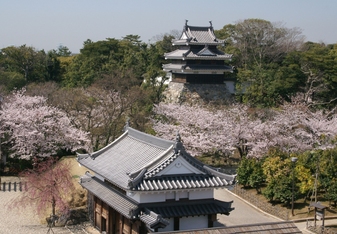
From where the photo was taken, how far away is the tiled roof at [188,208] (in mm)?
15352

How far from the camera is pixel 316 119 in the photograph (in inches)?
1348

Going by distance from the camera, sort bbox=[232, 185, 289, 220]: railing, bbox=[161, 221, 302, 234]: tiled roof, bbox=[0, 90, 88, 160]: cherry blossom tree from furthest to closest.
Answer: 1. bbox=[0, 90, 88, 160]: cherry blossom tree
2. bbox=[232, 185, 289, 220]: railing
3. bbox=[161, 221, 302, 234]: tiled roof

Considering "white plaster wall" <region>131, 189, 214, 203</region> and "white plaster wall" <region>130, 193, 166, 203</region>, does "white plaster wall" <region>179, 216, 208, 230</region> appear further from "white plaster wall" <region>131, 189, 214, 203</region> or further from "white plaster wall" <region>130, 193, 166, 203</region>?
"white plaster wall" <region>130, 193, 166, 203</region>

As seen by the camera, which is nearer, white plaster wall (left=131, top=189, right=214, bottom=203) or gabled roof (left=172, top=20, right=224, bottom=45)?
white plaster wall (left=131, top=189, right=214, bottom=203)

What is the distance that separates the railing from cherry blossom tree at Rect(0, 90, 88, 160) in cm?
1179

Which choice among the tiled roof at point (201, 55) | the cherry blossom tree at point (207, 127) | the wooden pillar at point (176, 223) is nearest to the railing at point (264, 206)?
the cherry blossom tree at point (207, 127)

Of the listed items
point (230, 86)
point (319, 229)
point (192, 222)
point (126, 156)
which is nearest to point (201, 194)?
point (192, 222)

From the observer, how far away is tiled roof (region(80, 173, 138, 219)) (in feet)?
50.5

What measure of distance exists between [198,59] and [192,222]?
91.1 feet

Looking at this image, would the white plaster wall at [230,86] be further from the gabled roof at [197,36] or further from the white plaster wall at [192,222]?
the white plaster wall at [192,222]

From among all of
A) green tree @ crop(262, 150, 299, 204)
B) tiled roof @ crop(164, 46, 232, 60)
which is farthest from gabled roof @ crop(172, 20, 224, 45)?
green tree @ crop(262, 150, 299, 204)

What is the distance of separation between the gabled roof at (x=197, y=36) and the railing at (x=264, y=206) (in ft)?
65.6

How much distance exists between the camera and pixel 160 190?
49.4 ft

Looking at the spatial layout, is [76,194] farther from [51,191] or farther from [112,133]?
[112,133]
